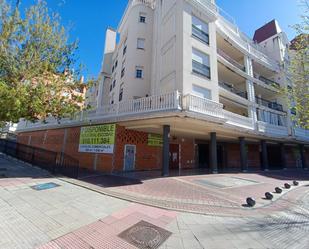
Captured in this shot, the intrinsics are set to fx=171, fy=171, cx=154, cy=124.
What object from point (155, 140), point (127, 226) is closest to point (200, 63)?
point (155, 140)

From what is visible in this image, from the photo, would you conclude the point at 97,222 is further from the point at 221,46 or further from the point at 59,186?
Answer: the point at 221,46

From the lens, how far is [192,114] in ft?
32.1

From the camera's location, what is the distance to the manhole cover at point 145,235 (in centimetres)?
354

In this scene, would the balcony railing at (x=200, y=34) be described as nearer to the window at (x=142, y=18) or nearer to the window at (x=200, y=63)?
the window at (x=200, y=63)

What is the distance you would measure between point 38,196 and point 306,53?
14380 mm

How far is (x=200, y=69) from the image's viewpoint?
13.5 metres

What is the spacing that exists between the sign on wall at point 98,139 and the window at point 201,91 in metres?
6.43

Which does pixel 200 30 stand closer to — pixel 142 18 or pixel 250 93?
pixel 142 18

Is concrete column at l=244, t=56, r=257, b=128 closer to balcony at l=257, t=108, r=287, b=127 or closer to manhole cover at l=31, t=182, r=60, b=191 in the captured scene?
balcony at l=257, t=108, r=287, b=127

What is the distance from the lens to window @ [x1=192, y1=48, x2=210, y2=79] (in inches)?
520

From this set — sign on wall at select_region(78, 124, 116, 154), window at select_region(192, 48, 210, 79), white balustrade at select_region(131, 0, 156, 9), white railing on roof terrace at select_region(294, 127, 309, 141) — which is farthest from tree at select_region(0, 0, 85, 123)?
white railing on roof terrace at select_region(294, 127, 309, 141)

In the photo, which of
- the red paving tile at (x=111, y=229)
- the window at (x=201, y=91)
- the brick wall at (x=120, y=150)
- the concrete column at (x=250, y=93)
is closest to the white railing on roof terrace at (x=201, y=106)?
the window at (x=201, y=91)

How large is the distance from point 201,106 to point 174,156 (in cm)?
694

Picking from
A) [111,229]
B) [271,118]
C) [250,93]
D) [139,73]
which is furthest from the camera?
[271,118]
